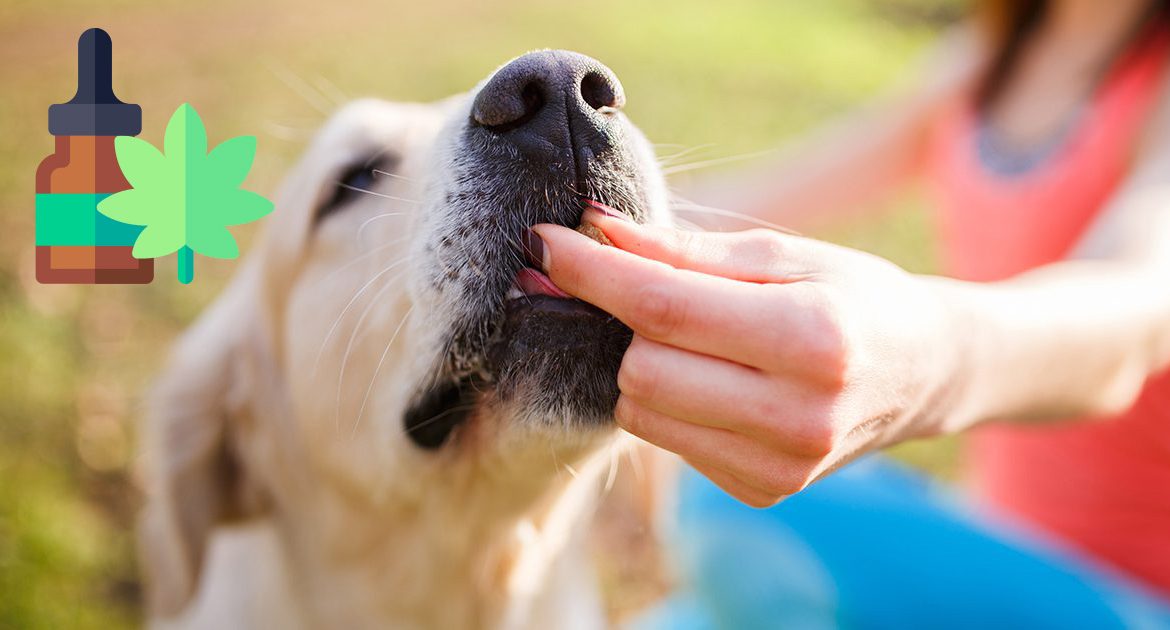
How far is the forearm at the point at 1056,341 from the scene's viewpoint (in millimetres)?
1388

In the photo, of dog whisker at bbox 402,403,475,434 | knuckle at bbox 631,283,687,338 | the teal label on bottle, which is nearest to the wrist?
knuckle at bbox 631,283,687,338

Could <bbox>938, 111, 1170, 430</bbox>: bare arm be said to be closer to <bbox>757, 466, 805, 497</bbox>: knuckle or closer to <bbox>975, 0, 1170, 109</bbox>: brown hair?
<bbox>757, 466, 805, 497</bbox>: knuckle

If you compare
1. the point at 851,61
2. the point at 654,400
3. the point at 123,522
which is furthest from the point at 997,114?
the point at 851,61

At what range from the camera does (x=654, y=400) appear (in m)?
1.13

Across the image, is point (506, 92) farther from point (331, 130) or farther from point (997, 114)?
point (997, 114)

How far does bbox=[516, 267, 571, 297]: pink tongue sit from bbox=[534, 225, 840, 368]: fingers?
0.99ft

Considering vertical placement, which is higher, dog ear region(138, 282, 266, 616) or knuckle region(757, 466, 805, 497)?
knuckle region(757, 466, 805, 497)

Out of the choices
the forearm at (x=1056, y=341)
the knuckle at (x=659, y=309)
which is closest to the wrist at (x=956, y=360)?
the forearm at (x=1056, y=341)

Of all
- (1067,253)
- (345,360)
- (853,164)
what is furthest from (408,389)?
(853,164)

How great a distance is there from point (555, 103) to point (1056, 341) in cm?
104

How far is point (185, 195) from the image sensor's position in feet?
6.23

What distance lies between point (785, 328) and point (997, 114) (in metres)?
2.83

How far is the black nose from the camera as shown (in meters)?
1.33

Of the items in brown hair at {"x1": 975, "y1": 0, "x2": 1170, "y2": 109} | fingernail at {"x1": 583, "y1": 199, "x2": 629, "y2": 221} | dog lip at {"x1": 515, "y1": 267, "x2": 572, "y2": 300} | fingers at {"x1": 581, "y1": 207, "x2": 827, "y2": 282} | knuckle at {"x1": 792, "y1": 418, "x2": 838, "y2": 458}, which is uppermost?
brown hair at {"x1": 975, "y1": 0, "x2": 1170, "y2": 109}
